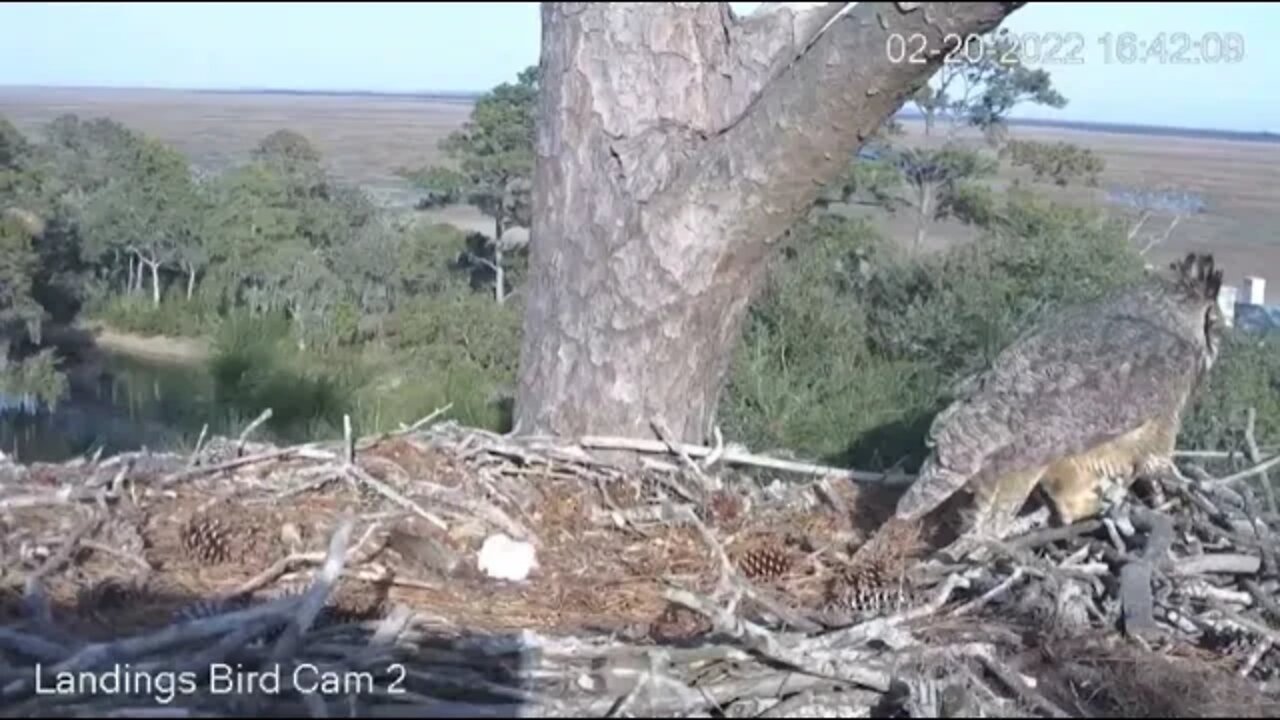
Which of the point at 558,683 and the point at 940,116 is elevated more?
the point at 940,116

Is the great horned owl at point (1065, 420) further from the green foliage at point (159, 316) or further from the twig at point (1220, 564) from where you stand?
the green foliage at point (159, 316)

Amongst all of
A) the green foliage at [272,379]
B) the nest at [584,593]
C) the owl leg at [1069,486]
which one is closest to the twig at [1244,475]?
the nest at [584,593]

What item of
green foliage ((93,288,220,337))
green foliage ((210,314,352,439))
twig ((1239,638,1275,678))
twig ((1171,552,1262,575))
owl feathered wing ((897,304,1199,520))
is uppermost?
owl feathered wing ((897,304,1199,520))

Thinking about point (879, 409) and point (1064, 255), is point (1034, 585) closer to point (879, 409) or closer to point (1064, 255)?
point (879, 409)

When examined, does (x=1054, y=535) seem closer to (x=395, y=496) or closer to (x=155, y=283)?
(x=395, y=496)

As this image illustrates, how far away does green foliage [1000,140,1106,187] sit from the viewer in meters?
11.3

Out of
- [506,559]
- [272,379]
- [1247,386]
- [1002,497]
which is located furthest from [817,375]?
[506,559]

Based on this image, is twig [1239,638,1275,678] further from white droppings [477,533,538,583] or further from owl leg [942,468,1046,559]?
white droppings [477,533,538,583]

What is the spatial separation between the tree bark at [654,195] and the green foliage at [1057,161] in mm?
7626

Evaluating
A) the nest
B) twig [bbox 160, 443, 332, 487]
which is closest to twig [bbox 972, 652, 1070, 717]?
the nest

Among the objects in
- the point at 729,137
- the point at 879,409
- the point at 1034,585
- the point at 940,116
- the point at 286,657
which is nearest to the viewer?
the point at 286,657

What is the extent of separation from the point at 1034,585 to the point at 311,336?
4877 millimetres

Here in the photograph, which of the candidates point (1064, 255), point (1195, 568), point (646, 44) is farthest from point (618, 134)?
point (1064, 255)

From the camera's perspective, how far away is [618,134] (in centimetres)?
411
